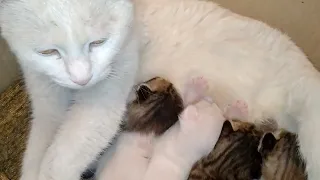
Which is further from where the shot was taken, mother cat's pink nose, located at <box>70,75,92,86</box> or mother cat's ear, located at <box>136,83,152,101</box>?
mother cat's ear, located at <box>136,83,152,101</box>

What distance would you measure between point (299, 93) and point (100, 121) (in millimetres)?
473

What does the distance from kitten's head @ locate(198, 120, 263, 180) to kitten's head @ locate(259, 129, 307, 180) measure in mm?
24

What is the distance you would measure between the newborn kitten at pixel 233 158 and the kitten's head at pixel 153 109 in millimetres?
133

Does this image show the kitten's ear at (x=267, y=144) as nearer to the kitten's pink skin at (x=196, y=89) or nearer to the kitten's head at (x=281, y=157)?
the kitten's head at (x=281, y=157)

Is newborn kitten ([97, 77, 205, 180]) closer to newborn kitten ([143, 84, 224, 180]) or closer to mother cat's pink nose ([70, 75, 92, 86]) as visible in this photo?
newborn kitten ([143, 84, 224, 180])

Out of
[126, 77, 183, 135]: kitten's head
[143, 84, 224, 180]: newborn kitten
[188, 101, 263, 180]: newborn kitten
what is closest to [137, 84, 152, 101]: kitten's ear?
[126, 77, 183, 135]: kitten's head

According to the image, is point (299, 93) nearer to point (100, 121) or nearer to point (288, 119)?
point (288, 119)

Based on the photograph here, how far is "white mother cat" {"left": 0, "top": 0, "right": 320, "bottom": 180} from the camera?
1020 mm

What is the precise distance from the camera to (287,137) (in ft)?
4.21

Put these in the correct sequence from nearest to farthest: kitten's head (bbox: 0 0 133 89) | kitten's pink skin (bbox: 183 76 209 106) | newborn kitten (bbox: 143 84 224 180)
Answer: kitten's head (bbox: 0 0 133 89)
newborn kitten (bbox: 143 84 224 180)
kitten's pink skin (bbox: 183 76 209 106)

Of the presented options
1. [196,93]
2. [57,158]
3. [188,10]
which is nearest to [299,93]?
[196,93]

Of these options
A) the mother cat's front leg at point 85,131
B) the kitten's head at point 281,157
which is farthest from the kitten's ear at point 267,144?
the mother cat's front leg at point 85,131

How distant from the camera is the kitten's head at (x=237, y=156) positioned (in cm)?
127

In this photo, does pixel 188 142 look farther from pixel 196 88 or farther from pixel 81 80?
pixel 81 80
